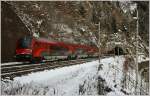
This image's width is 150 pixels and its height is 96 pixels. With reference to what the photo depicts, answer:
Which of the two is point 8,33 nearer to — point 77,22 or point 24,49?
point 24,49

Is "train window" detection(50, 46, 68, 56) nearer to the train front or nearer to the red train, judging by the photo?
the red train

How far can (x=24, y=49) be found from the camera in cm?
2692

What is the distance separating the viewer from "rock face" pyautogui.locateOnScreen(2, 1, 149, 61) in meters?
31.5

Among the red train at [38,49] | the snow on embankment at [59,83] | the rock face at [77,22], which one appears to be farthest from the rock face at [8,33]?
the snow on embankment at [59,83]

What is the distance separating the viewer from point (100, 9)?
52781 mm

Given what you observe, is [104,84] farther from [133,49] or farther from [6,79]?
[133,49]

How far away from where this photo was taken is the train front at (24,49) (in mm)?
26594

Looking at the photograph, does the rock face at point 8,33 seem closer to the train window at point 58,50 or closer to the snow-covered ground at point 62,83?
the train window at point 58,50

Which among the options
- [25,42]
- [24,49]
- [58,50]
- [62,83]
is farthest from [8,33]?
[62,83]

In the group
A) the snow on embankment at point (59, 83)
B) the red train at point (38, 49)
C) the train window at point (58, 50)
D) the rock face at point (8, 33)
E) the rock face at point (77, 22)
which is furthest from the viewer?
the rock face at point (77, 22)

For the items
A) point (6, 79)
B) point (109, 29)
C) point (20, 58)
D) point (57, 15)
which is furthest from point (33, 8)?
point (6, 79)

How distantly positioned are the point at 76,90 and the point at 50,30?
18.9 m

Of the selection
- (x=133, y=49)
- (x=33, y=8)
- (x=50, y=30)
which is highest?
(x=33, y=8)

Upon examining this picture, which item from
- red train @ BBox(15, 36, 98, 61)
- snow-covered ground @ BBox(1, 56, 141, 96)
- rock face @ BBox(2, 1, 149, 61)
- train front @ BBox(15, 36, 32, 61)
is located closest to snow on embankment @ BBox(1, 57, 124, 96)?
snow-covered ground @ BBox(1, 56, 141, 96)
